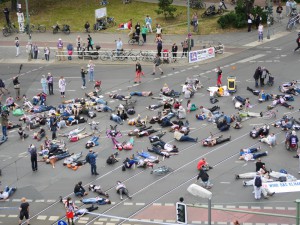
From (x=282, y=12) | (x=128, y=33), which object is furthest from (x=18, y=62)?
(x=282, y=12)

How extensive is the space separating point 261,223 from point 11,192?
1263 centimetres

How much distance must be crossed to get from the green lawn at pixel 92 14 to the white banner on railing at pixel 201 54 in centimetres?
768

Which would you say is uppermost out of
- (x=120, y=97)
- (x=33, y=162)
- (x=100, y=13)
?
(x=100, y=13)

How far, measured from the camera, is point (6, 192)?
31.5m

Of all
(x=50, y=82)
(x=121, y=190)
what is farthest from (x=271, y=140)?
(x=50, y=82)

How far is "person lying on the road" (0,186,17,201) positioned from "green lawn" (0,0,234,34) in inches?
1263

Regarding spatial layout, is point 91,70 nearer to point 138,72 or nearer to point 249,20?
point 138,72

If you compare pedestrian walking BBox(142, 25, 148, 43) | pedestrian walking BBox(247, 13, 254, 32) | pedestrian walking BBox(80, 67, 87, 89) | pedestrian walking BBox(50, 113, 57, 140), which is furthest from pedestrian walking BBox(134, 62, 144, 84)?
pedestrian walking BBox(247, 13, 254, 32)

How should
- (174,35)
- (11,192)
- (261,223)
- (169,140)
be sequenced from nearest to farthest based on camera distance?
(261,223) → (11,192) → (169,140) → (174,35)

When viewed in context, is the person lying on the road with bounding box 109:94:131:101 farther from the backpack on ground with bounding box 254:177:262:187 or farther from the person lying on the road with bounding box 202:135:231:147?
the backpack on ground with bounding box 254:177:262:187

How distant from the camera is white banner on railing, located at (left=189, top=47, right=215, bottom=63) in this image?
51.4m

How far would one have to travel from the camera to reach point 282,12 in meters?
65.1

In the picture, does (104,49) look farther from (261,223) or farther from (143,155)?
(261,223)

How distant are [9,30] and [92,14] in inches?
380
